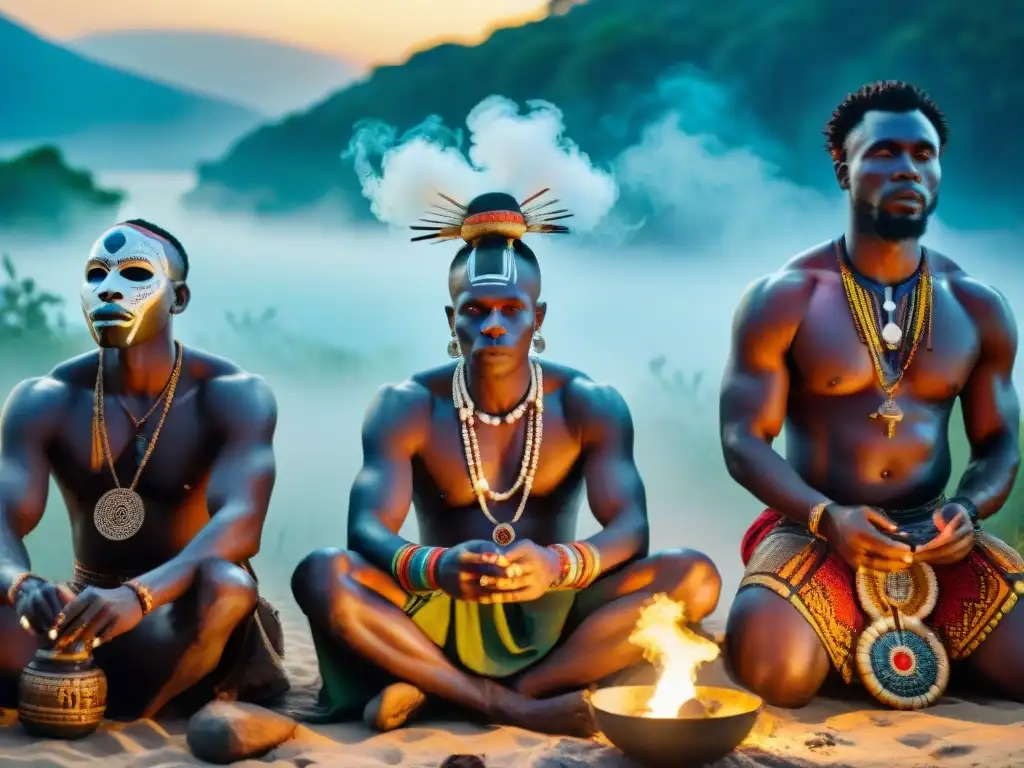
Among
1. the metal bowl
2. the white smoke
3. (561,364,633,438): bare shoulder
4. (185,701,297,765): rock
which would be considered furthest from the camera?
the white smoke

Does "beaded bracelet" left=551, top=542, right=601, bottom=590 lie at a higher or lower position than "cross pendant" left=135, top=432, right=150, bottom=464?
lower

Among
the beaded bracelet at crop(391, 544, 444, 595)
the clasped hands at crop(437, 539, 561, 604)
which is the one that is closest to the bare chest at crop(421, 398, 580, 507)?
the beaded bracelet at crop(391, 544, 444, 595)

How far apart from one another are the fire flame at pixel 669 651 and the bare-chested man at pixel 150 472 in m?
1.30

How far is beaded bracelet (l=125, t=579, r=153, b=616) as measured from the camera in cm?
432

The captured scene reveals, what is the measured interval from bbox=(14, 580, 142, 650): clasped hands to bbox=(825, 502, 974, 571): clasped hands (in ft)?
7.64

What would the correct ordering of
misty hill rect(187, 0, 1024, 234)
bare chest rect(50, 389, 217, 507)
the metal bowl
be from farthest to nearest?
misty hill rect(187, 0, 1024, 234) < bare chest rect(50, 389, 217, 507) < the metal bowl

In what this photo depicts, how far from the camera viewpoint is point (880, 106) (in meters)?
5.17

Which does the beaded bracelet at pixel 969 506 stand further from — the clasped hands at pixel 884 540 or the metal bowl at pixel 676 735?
the metal bowl at pixel 676 735

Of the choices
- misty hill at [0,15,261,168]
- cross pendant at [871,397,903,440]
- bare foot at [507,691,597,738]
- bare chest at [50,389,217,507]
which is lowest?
bare foot at [507,691,597,738]

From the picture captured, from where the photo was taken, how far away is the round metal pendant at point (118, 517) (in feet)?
15.9

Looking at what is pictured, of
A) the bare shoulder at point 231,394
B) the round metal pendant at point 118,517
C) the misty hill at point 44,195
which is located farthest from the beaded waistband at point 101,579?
the misty hill at point 44,195

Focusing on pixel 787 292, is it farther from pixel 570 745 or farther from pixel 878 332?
pixel 570 745

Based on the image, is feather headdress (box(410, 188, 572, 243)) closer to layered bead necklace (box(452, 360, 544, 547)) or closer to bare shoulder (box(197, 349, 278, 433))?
layered bead necklace (box(452, 360, 544, 547))

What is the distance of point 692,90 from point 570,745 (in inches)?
287
